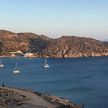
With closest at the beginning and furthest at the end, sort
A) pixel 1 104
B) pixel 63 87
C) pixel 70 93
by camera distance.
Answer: pixel 1 104 < pixel 70 93 < pixel 63 87

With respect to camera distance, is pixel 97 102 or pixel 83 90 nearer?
pixel 97 102

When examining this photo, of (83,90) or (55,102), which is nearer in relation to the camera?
(55,102)

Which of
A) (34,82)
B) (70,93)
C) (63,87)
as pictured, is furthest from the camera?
(34,82)

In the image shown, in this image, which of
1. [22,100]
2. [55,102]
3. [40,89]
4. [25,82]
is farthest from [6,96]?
[25,82]

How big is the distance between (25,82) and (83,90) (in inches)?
988

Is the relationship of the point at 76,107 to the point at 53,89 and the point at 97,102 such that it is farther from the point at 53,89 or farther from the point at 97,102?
the point at 53,89

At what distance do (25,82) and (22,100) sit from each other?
5747 cm

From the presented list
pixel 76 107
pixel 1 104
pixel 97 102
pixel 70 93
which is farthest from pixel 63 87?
pixel 1 104

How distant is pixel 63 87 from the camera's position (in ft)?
354

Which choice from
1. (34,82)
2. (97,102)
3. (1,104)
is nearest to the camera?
(1,104)

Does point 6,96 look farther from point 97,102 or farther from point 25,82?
point 25,82

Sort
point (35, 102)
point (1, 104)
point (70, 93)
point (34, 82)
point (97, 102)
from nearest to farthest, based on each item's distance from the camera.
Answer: point (1, 104) → point (35, 102) → point (97, 102) → point (70, 93) → point (34, 82)

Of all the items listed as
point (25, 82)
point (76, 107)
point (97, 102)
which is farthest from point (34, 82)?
point (76, 107)

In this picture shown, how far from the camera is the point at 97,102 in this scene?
82.0 m
